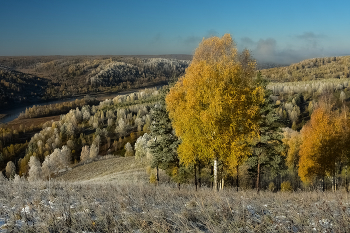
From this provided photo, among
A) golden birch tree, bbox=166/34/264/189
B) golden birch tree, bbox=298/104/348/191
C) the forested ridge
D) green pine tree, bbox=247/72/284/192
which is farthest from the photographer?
golden birch tree, bbox=298/104/348/191

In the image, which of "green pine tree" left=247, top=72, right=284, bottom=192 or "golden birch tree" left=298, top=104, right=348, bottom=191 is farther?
"golden birch tree" left=298, top=104, right=348, bottom=191

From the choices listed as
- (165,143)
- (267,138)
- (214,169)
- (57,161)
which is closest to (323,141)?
(267,138)

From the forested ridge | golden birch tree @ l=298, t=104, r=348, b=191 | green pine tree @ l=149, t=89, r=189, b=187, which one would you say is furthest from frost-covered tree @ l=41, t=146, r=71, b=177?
golden birch tree @ l=298, t=104, r=348, b=191

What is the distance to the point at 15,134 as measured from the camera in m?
172

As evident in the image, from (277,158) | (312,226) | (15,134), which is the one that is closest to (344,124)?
(277,158)

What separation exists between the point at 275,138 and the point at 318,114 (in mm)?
8310

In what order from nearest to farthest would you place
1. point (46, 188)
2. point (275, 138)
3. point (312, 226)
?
point (312, 226)
point (46, 188)
point (275, 138)

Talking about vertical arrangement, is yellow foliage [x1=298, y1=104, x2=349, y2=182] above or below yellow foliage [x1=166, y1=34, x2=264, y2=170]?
below

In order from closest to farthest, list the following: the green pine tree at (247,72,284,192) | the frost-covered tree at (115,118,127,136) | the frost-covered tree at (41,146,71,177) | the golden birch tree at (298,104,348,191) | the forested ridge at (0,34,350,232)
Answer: the forested ridge at (0,34,350,232), the green pine tree at (247,72,284,192), the golden birch tree at (298,104,348,191), the frost-covered tree at (41,146,71,177), the frost-covered tree at (115,118,127,136)

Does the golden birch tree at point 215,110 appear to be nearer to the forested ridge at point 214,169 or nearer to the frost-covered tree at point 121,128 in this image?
the forested ridge at point 214,169

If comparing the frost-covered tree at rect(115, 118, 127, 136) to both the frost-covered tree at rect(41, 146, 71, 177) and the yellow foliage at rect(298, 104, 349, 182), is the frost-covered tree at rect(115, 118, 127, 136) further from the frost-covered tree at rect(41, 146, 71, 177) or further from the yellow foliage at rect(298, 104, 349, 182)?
the yellow foliage at rect(298, 104, 349, 182)

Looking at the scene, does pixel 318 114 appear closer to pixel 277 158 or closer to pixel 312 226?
pixel 277 158

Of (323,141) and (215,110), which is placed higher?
(215,110)

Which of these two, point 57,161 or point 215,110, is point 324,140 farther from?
point 57,161
